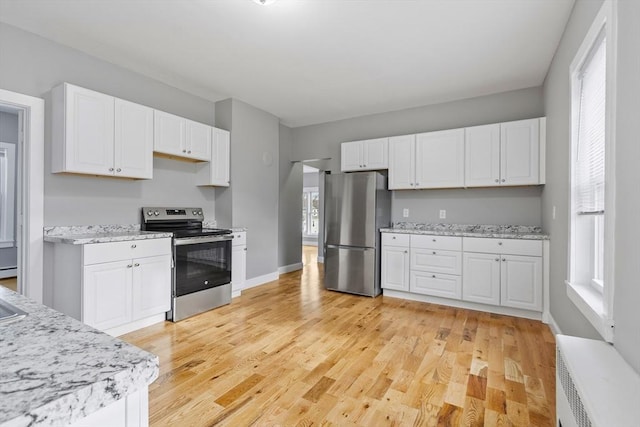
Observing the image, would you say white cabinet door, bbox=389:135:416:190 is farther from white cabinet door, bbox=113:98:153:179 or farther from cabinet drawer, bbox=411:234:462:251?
white cabinet door, bbox=113:98:153:179

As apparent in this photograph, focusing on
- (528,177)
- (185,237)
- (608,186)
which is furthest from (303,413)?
(528,177)

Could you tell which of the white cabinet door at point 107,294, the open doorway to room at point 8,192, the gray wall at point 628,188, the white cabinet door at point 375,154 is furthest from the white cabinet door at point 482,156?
the open doorway to room at point 8,192

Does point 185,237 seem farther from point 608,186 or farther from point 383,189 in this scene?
point 608,186

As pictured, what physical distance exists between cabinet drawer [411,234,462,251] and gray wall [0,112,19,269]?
604cm

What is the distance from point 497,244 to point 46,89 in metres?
4.62

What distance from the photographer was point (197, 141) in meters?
3.86

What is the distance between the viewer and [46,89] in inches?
112

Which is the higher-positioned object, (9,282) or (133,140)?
(133,140)

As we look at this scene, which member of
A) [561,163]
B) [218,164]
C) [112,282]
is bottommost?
[112,282]

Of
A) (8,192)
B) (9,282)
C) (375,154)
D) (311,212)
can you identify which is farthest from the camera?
(311,212)

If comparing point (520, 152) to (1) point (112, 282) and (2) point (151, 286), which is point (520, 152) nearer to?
(2) point (151, 286)

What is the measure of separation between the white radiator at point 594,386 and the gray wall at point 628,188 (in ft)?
0.27

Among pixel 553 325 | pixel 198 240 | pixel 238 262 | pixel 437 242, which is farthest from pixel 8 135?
pixel 553 325

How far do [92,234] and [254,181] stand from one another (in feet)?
7.06
